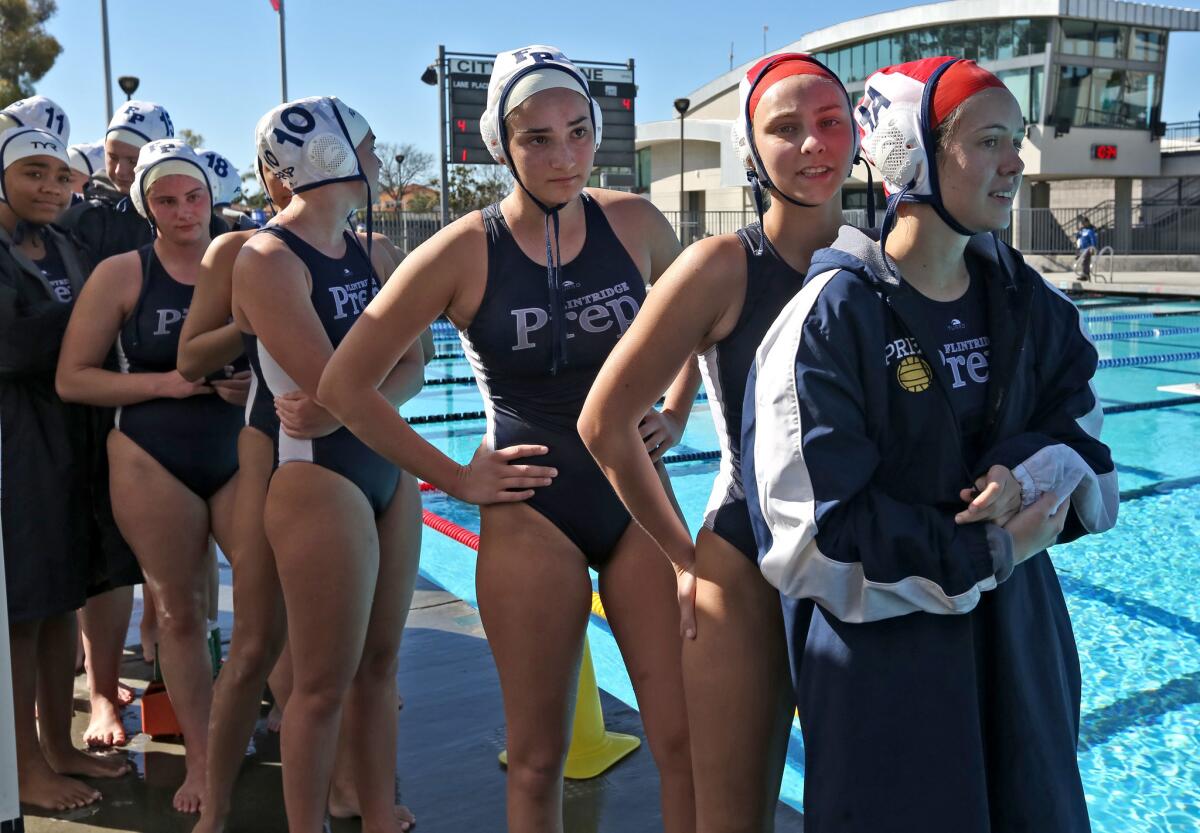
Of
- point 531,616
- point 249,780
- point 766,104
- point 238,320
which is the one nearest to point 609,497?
point 531,616

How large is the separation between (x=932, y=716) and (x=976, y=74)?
3.32ft

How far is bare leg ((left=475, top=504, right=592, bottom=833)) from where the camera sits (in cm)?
232

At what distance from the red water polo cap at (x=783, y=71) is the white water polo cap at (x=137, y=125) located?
10.6 feet

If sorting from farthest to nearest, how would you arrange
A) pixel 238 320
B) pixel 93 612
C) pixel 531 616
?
pixel 93 612, pixel 238 320, pixel 531 616

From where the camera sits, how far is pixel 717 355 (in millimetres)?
2104

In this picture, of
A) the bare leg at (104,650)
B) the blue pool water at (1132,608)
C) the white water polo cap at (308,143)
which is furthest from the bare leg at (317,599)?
the blue pool water at (1132,608)

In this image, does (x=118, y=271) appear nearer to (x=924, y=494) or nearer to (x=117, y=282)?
(x=117, y=282)

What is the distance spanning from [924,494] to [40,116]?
3.60 m

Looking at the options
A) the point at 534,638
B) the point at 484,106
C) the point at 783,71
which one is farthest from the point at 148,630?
the point at 484,106

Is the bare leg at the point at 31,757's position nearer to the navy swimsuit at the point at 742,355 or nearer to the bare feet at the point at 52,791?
the bare feet at the point at 52,791

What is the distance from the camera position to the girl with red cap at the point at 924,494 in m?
1.68

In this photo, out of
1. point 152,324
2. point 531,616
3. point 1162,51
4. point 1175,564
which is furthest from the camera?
point 1162,51

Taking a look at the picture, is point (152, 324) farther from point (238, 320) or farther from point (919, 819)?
point (919, 819)

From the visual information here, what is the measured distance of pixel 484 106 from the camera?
21203 mm
